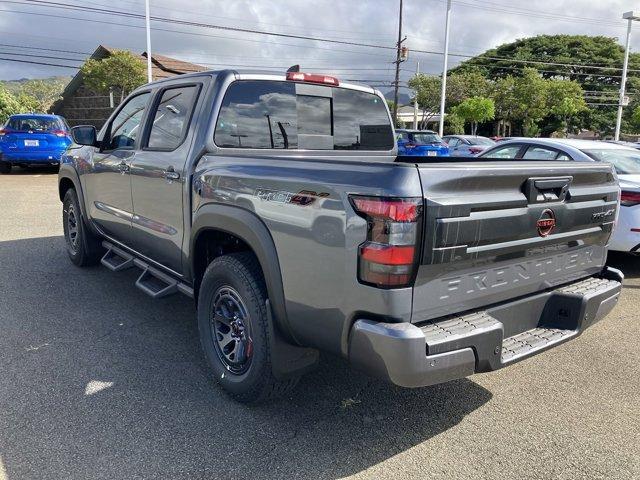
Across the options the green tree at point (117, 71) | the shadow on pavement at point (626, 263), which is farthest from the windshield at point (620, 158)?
the green tree at point (117, 71)

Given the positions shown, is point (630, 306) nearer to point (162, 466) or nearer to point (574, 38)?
point (162, 466)

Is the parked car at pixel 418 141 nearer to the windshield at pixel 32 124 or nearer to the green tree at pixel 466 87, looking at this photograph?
the windshield at pixel 32 124

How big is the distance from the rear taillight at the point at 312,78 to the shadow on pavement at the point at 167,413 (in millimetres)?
2106

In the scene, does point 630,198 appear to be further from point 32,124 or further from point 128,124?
point 32,124

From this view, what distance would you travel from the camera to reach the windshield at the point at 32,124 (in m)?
14.5

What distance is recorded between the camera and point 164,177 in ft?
12.0

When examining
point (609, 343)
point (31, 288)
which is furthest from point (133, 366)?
point (609, 343)

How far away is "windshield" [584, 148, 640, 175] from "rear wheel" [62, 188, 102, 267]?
6038mm

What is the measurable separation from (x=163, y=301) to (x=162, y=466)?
98.4 inches

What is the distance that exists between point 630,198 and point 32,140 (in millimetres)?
14816

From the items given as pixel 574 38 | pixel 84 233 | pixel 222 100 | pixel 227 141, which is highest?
pixel 574 38

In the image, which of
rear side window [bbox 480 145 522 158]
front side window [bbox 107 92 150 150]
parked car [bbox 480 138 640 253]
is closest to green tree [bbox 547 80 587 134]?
rear side window [bbox 480 145 522 158]

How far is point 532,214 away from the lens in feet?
8.34

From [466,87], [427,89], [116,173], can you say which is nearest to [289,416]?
[116,173]
